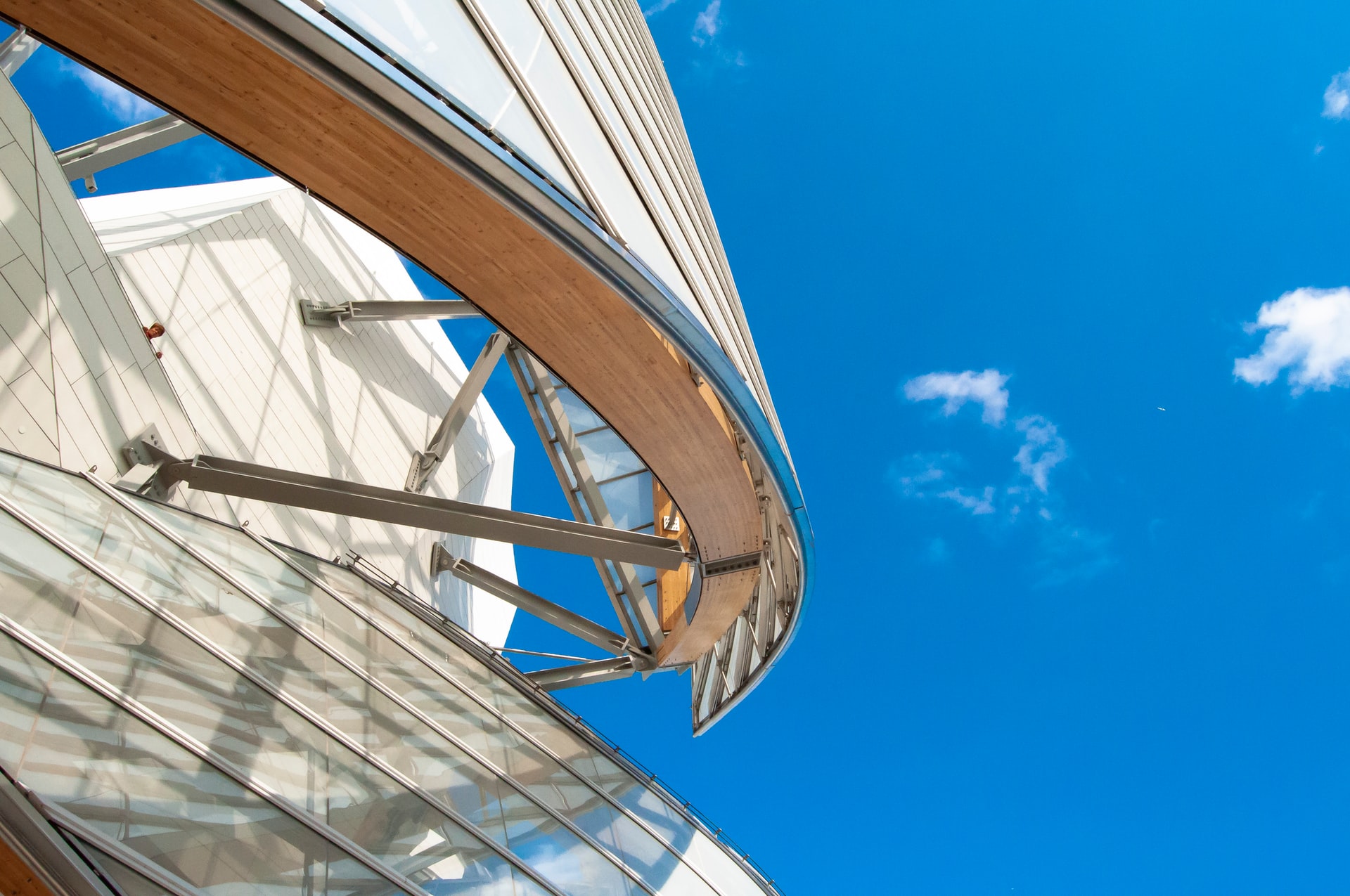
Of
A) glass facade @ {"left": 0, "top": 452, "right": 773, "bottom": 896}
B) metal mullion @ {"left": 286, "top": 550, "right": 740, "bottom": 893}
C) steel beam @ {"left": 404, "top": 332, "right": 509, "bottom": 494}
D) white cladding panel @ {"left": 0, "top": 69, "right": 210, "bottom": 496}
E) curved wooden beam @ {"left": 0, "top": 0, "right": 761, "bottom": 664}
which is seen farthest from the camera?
steel beam @ {"left": 404, "top": 332, "right": 509, "bottom": 494}

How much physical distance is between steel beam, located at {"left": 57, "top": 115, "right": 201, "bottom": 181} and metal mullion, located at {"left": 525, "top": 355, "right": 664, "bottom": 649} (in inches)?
334

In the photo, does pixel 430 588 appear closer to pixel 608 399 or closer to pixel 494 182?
pixel 608 399

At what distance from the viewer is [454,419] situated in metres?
18.3

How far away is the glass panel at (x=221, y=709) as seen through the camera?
6.02m

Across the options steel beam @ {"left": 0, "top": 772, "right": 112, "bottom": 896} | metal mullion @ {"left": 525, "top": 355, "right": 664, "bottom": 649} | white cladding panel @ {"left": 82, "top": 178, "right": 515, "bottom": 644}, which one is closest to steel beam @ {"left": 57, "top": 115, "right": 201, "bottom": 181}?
white cladding panel @ {"left": 82, "top": 178, "right": 515, "bottom": 644}

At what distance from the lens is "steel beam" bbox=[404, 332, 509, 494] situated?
17.1 meters

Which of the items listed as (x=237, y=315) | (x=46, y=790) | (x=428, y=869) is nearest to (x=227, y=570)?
(x=428, y=869)

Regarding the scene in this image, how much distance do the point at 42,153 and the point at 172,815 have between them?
312 inches

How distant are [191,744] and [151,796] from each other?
809 mm

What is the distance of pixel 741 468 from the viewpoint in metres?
10.7

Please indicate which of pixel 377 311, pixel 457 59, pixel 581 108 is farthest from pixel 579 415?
pixel 457 59

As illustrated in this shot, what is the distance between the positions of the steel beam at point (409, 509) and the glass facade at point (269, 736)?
701mm

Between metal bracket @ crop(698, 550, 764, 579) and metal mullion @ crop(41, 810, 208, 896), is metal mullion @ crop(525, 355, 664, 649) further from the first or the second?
metal mullion @ crop(41, 810, 208, 896)

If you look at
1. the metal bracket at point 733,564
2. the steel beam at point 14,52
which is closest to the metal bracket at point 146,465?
the steel beam at point 14,52
